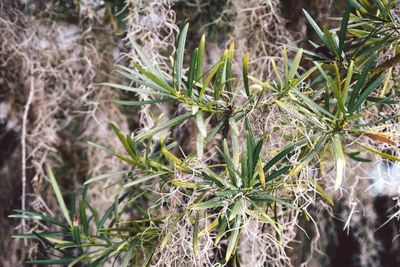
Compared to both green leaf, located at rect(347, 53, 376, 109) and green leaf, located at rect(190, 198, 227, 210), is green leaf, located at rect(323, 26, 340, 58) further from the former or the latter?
green leaf, located at rect(190, 198, 227, 210)

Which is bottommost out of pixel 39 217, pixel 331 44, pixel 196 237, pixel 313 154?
pixel 39 217

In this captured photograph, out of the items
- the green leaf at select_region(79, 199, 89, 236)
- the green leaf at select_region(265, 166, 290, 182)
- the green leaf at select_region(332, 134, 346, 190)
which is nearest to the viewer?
the green leaf at select_region(332, 134, 346, 190)

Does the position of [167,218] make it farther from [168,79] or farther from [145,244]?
[168,79]

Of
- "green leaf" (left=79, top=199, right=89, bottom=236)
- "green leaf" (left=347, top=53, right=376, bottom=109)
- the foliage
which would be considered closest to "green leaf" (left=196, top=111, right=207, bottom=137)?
the foliage

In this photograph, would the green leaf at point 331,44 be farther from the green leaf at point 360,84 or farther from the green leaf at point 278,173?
the green leaf at point 278,173

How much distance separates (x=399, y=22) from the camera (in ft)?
3.30

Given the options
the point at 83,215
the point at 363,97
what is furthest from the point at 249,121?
the point at 83,215

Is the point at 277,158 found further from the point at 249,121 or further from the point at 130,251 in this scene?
the point at 130,251

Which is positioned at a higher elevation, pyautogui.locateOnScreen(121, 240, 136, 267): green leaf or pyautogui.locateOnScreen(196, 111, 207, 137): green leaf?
pyautogui.locateOnScreen(196, 111, 207, 137): green leaf

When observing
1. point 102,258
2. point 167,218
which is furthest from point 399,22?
point 102,258

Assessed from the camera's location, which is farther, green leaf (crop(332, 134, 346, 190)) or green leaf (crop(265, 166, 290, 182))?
green leaf (crop(265, 166, 290, 182))

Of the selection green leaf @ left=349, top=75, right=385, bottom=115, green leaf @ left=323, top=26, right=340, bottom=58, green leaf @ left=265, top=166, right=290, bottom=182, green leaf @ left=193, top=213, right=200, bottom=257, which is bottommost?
green leaf @ left=193, top=213, right=200, bottom=257

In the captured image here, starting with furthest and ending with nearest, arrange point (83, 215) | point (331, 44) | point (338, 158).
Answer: point (83, 215) → point (331, 44) → point (338, 158)

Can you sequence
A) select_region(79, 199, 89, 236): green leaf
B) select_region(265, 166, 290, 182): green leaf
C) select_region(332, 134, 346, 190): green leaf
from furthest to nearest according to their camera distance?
select_region(79, 199, 89, 236): green leaf, select_region(265, 166, 290, 182): green leaf, select_region(332, 134, 346, 190): green leaf
